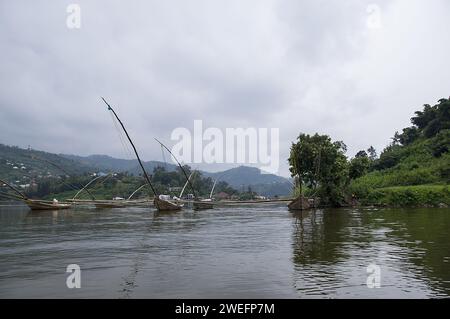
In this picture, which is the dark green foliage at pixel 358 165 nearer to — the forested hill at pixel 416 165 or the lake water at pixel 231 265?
the forested hill at pixel 416 165

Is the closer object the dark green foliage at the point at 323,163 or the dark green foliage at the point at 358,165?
the dark green foliage at the point at 323,163

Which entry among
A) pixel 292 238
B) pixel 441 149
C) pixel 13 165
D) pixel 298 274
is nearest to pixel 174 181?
pixel 441 149

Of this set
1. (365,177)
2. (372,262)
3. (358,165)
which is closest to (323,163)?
(358,165)

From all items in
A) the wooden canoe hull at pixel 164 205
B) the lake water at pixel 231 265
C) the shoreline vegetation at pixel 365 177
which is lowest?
the lake water at pixel 231 265

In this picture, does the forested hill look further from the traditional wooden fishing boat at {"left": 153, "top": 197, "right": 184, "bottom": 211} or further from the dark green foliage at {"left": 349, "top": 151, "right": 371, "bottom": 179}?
the traditional wooden fishing boat at {"left": 153, "top": 197, "right": 184, "bottom": 211}

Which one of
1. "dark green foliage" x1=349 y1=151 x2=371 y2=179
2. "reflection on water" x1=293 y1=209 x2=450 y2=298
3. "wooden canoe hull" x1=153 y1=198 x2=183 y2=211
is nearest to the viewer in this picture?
"reflection on water" x1=293 y1=209 x2=450 y2=298

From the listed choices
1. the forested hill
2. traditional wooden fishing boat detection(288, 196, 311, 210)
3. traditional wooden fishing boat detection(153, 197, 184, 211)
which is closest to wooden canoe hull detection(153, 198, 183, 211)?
traditional wooden fishing boat detection(153, 197, 184, 211)

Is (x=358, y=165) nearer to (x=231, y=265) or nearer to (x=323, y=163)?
(x=323, y=163)

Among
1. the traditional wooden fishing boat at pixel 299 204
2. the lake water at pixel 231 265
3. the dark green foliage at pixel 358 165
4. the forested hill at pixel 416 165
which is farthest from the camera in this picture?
the dark green foliage at pixel 358 165

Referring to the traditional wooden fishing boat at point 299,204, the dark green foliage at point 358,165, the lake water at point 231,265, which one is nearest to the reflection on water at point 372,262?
the lake water at point 231,265
